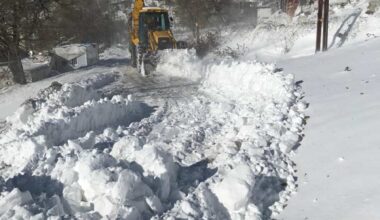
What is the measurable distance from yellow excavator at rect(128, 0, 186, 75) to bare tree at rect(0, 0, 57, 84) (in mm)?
5439

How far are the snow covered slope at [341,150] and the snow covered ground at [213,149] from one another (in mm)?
19

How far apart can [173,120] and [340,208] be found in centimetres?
561

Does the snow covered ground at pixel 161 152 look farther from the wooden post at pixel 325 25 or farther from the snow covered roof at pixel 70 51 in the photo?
the snow covered roof at pixel 70 51

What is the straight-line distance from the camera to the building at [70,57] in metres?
23.5

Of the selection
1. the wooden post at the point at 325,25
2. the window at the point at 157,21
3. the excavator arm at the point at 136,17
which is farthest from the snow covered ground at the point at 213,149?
the excavator arm at the point at 136,17

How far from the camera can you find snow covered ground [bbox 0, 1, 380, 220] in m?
5.25

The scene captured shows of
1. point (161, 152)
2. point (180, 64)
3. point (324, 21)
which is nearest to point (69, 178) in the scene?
point (161, 152)

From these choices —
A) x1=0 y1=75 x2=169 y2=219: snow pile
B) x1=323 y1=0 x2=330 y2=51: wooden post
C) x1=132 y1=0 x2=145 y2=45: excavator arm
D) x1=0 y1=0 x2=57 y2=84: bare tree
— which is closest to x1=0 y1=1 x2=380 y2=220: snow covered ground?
x1=0 y1=75 x2=169 y2=219: snow pile

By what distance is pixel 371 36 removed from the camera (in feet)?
55.2

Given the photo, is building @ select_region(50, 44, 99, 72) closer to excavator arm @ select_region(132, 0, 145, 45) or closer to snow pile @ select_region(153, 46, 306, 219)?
A: excavator arm @ select_region(132, 0, 145, 45)

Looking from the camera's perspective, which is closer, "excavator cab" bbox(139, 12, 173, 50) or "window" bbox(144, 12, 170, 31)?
"excavator cab" bbox(139, 12, 173, 50)

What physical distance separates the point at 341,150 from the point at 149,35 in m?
12.9

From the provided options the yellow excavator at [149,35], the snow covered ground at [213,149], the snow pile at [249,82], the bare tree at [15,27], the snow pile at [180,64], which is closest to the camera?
the snow covered ground at [213,149]

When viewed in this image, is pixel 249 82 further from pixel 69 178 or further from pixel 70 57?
pixel 70 57
